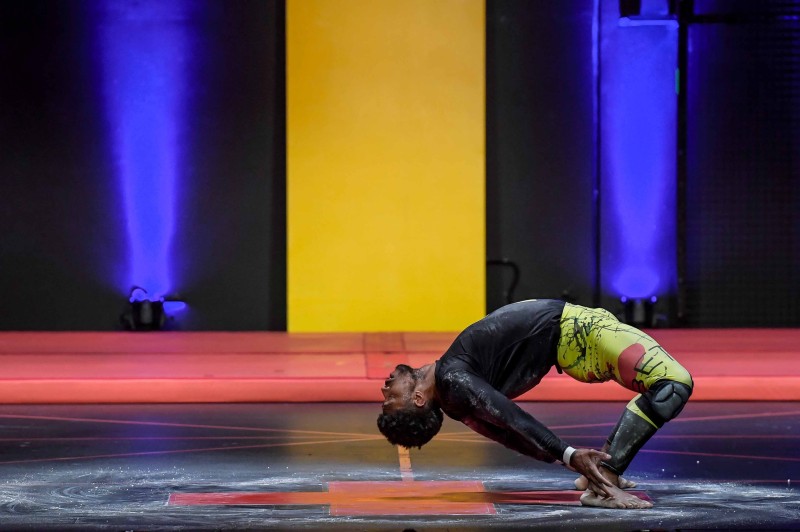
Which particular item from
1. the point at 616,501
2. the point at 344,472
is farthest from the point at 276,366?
the point at 616,501

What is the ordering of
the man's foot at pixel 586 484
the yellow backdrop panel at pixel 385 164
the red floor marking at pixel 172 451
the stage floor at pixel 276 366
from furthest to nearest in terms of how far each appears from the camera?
the yellow backdrop panel at pixel 385 164
the stage floor at pixel 276 366
the red floor marking at pixel 172 451
the man's foot at pixel 586 484

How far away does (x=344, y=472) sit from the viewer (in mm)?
6879

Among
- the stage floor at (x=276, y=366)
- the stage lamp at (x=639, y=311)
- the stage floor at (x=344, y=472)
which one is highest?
the stage lamp at (x=639, y=311)

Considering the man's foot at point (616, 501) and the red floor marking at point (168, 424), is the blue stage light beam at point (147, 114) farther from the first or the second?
the man's foot at point (616, 501)

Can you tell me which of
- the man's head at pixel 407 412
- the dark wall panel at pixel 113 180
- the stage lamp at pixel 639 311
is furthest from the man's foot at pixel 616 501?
the dark wall panel at pixel 113 180

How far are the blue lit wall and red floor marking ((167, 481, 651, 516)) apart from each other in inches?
242

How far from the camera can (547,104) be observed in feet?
40.2

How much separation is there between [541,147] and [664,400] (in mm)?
6802

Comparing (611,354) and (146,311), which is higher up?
(611,354)

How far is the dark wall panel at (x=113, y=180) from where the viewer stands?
1210 cm

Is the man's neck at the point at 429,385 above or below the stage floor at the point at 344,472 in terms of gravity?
above

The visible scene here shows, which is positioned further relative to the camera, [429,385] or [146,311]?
[146,311]

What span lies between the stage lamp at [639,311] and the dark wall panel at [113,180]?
300 centimetres

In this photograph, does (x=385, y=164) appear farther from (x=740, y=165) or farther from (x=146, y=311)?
(x=740, y=165)
